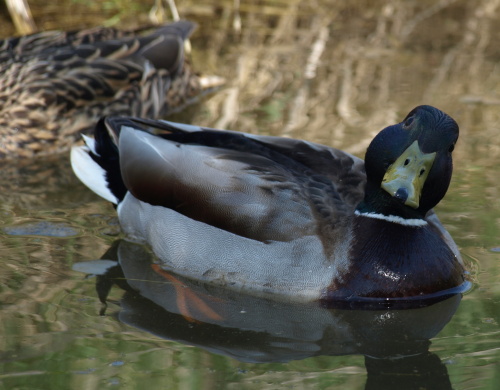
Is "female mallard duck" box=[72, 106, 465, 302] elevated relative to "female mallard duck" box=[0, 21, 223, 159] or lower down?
elevated

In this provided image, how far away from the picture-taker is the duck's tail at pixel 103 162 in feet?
22.1

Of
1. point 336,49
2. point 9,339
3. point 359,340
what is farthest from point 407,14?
point 9,339

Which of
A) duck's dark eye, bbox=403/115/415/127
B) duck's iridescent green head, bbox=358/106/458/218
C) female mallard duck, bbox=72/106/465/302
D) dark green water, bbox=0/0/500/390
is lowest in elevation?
dark green water, bbox=0/0/500/390

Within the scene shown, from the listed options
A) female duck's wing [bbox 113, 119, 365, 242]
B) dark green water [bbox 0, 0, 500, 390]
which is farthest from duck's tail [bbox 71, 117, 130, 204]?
female duck's wing [bbox 113, 119, 365, 242]

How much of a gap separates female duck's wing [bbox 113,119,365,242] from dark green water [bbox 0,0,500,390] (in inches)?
19.5

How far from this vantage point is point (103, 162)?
6.95 m

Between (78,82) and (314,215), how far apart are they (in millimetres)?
3667

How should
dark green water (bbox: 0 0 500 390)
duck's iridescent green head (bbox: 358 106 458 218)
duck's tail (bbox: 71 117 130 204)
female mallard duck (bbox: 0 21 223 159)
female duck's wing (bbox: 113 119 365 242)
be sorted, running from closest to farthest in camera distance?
1. dark green water (bbox: 0 0 500 390)
2. duck's iridescent green head (bbox: 358 106 458 218)
3. female duck's wing (bbox: 113 119 365 242)
4. duck's tail (bbox: 71 117 130 204)
5. female mallard duck (bbox: 0 21 223 159)

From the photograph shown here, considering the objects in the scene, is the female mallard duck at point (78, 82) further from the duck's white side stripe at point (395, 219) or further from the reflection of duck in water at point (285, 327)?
the duck's white side stripe at point (395, 219)

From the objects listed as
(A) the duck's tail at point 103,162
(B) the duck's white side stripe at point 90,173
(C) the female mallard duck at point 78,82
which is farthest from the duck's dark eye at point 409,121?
(C) the female mallard duck at point 78,82

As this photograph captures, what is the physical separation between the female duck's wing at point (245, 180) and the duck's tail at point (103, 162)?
1.31 ft

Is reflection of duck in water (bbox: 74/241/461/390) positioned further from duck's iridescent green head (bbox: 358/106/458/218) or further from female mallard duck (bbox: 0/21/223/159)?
female mallard duck (bbox: 0/21/223/159)

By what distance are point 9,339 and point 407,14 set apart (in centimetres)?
793

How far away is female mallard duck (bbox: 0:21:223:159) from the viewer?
331 inches
